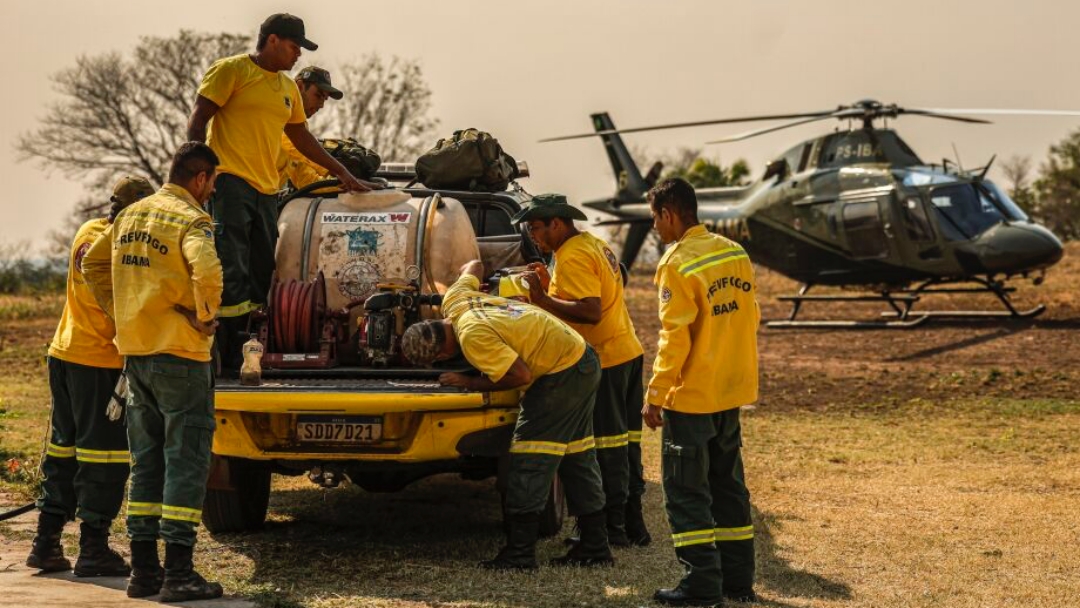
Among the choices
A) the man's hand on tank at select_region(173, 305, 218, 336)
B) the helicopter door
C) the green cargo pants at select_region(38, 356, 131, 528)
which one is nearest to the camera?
the man's hand on tank at select_region(173, 305, 218, 336)

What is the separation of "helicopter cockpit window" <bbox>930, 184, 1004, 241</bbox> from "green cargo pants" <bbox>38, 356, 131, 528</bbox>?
51.4 ft

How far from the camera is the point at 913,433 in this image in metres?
12.7

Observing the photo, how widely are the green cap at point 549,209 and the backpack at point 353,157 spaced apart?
6.83 ft

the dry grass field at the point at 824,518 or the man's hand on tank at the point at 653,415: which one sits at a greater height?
the man's hand on tank at the point at 653,415

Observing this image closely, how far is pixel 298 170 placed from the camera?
893 cm

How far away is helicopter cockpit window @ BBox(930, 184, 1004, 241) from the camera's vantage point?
66.8 feet

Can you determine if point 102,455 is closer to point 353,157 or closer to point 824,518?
point 353,157

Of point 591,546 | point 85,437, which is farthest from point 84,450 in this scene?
point 591,546

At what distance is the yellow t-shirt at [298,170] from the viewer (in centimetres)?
880

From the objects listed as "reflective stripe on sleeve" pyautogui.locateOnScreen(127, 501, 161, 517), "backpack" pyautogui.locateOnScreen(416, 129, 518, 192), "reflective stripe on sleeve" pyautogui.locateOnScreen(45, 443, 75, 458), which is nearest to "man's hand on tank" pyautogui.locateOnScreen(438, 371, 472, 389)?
"reflective stripe on sleeve" pyautogui.locateOnScreen(127, 501, 161, 517)

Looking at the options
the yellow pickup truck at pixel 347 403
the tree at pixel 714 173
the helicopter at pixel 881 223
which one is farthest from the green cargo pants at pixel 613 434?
the tree at pixel 714 173

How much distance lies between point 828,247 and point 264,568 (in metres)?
15.8

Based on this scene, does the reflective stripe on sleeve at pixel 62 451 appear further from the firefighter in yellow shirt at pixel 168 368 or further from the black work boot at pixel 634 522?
the black work boot at pixel 634 522

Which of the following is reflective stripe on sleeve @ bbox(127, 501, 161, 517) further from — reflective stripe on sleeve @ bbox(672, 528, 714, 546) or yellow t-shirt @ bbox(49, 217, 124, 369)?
reflective stripe on sleeve @ bbox(672, 528, 714, 546)
